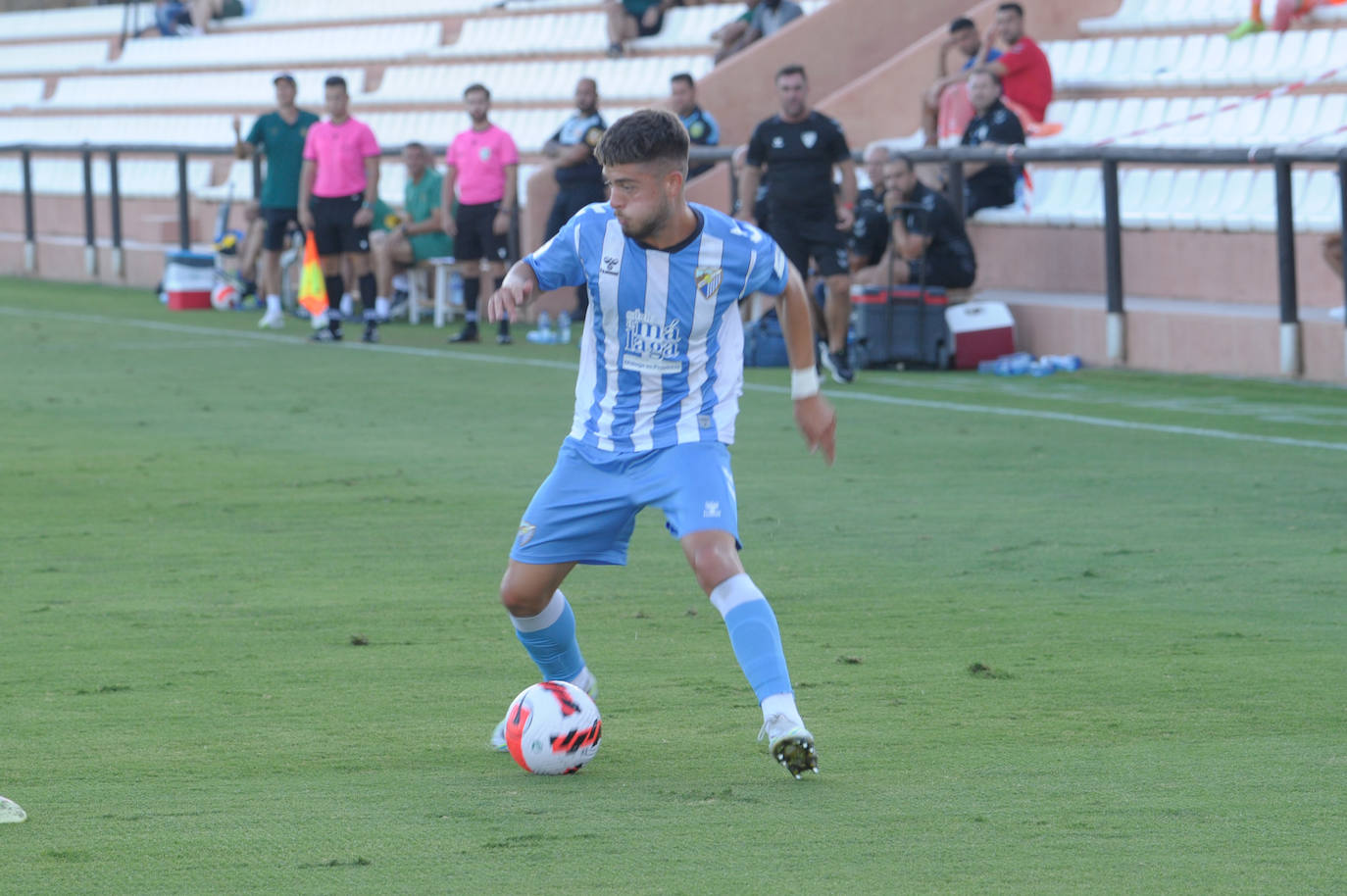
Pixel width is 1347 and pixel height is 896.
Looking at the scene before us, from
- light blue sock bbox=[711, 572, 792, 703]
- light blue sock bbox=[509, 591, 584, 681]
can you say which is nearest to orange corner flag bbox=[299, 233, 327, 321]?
light blue sock bbox=[509, 591, 584, 681]

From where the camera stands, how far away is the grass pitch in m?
4.12

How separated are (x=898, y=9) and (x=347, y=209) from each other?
23.6ft

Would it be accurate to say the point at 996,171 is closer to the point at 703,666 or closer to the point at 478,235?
the point at 478,235

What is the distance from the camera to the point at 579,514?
4906 millimetres

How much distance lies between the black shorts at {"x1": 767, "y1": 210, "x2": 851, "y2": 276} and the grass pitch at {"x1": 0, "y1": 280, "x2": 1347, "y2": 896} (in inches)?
105

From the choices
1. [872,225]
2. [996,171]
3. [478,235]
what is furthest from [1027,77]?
[478,235]

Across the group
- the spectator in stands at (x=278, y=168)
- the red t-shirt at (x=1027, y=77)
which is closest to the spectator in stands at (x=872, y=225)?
the red t-shirt at (x=1027, y=77)

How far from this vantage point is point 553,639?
5.13m

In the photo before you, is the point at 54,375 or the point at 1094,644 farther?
the point at 54,375

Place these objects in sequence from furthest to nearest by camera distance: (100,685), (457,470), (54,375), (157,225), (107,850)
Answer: (157,225), (54,375), (457,470), (100,685), (107,850)

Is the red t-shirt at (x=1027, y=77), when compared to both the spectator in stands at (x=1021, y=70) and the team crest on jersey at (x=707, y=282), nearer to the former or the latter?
the spectator in stands at (x=1021, y=70)

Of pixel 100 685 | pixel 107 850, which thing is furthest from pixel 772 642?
pixel 100 685

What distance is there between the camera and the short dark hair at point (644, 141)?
4.70 m

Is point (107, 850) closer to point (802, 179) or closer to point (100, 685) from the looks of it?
point (100, 685)
